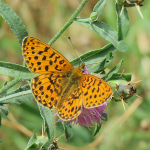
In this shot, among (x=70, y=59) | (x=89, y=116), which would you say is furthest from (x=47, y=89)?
(x=70, y=59)

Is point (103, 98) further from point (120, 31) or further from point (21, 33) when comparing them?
point (21, 33)

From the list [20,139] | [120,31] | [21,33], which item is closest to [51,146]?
[21,33]

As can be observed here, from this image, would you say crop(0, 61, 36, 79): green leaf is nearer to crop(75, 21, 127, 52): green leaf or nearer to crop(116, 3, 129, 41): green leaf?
crop(75, 21, 127, 52): green leaf

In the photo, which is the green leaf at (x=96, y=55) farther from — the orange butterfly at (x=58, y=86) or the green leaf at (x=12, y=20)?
the green leaf at (x=12, y=20)

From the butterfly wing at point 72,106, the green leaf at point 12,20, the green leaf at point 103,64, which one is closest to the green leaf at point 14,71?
the green leaf at point 12,20

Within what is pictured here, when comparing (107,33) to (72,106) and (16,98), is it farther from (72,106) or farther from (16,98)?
(16,98)
